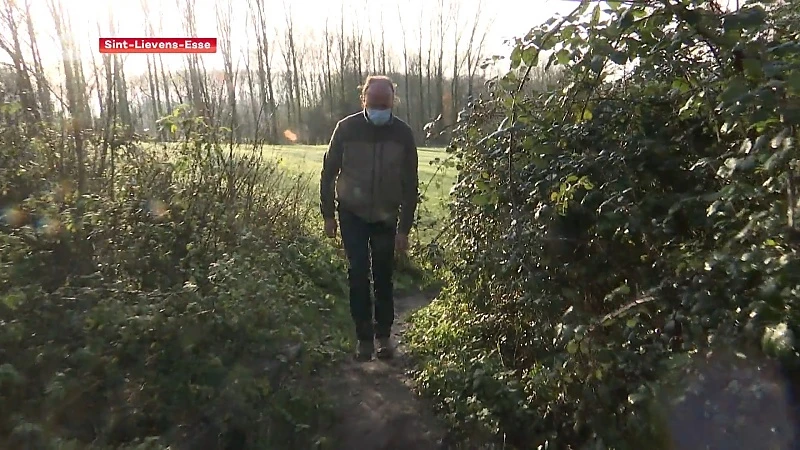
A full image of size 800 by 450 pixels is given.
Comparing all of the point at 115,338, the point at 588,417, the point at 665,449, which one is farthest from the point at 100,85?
the point at 665,449

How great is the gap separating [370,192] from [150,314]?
1.75 m

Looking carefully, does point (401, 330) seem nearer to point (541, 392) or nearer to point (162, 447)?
point (541, 392)

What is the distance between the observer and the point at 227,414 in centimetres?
321

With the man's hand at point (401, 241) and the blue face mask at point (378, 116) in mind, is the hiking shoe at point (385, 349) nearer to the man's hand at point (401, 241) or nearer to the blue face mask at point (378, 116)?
the man's hand at point (401, 241)

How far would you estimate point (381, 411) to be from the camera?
149 inches

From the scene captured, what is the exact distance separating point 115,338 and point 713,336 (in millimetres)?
3064

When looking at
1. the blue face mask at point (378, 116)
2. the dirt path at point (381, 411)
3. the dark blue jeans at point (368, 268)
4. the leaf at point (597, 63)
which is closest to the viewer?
the leaf at point (597, 63)

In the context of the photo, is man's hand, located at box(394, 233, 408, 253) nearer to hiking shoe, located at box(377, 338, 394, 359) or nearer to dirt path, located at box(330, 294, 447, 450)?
hiking shoe, located at box(377, 338, 394, 359)

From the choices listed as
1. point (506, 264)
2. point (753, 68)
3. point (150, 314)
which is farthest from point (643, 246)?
point (150, 314)

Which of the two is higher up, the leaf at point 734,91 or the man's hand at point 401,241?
the leaf at point 734,91

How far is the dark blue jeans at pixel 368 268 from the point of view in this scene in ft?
14.8

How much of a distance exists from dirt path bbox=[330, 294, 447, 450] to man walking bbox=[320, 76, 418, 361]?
0.89 feet

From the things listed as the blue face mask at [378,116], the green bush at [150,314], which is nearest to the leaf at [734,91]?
the green bush at [150,314]

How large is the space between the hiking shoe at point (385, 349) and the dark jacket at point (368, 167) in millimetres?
990
